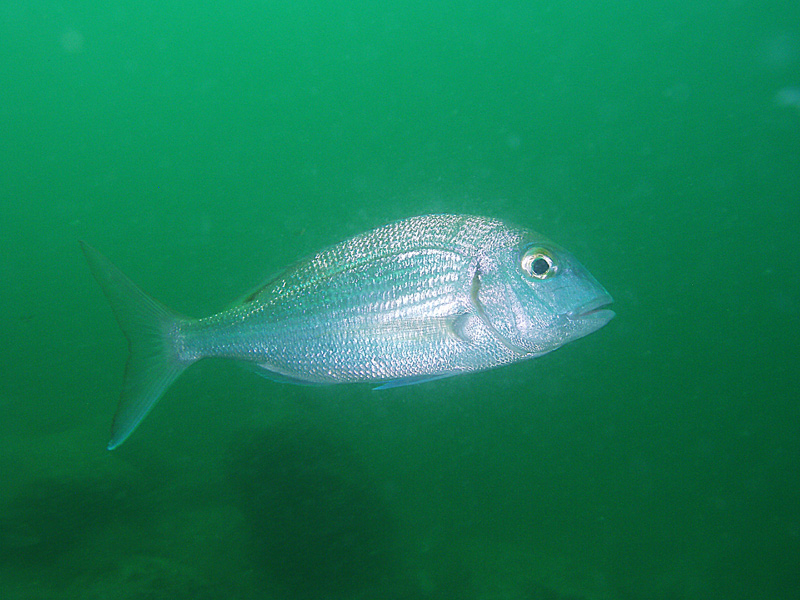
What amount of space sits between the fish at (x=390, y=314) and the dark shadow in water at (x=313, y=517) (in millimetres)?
3648

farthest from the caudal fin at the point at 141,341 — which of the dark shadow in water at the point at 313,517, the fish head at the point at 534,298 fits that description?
the dark shadow in water at the point at 313,517

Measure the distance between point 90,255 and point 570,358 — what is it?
7073 millimetres

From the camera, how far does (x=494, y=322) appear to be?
1.55 m

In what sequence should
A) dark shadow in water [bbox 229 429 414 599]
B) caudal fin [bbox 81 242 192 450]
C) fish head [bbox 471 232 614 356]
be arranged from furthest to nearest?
1. dark shadow in water [bbox 229 429 414 599]
2. caudal fin [bbox 81 242 192 450]
3. fish head [bbox 471 232 614 356]

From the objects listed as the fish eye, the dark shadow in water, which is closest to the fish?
the fish eye

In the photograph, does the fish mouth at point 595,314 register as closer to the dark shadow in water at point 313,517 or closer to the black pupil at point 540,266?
the black pupil at point 540,266

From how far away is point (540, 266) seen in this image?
61.9 inches

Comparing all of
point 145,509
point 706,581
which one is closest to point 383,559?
point 145,509

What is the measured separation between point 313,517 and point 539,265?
4714mm

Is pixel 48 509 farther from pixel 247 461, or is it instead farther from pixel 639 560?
pixel 639 560

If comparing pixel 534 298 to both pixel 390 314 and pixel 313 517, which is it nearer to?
pixel 390 314

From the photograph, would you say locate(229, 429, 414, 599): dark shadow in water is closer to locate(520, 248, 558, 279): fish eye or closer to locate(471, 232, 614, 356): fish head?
locate(471, 232, 614, 356): fish head

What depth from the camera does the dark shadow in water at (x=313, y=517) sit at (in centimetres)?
414

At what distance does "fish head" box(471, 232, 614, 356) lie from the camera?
1.54m
